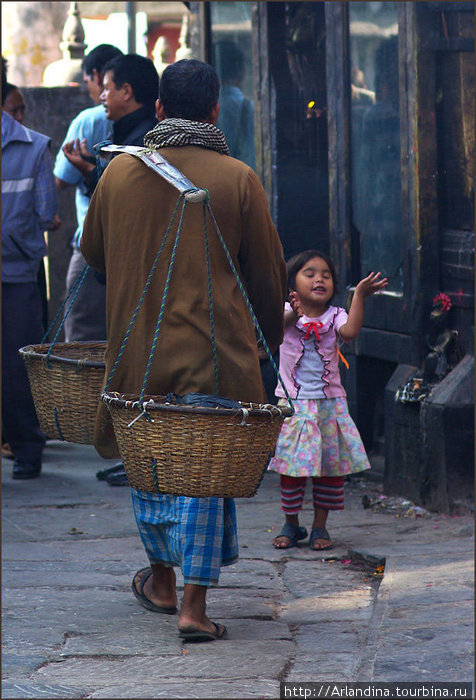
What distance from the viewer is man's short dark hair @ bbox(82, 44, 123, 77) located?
23.2ft

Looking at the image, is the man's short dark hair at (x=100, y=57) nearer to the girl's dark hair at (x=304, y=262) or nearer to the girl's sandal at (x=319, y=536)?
the girl's dark hair at (x=304, y=262)

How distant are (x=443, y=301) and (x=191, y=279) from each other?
7.95 feet

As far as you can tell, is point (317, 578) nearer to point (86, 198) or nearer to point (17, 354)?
point (17, 354)

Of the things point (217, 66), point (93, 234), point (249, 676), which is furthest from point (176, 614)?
point (217, 66)

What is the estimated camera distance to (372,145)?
676cm

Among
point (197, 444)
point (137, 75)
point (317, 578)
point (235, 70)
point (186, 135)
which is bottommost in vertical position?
point (317, 578)

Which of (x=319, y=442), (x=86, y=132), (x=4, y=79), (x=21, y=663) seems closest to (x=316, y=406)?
(x=319, y=442)

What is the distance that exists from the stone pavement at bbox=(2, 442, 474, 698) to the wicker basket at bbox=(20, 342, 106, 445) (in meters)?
0.68

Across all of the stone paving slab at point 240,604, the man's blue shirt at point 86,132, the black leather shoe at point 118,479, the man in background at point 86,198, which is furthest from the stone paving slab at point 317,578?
the man's blue shirt at point 86,132

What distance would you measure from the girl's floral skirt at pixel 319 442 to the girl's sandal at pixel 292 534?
0.29m

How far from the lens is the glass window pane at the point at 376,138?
257 inches

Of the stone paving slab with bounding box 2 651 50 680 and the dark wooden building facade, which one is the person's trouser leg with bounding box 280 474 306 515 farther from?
the stone paving slab with bounding box 2 651 50 680

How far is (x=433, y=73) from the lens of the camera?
6129 millimetres

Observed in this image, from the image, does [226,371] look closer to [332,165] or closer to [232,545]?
[232,545]
